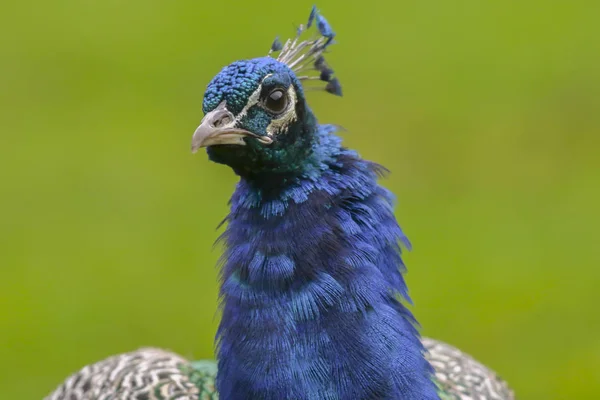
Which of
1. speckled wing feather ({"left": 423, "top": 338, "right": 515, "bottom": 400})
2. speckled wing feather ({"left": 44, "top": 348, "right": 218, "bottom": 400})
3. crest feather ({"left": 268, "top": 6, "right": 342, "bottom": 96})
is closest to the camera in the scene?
crest feather ({"left": 268, "top": 6, "right": 342, "bottom": 96})

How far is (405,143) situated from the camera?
5.83 metres

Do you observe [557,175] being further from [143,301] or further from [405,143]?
[143,301]

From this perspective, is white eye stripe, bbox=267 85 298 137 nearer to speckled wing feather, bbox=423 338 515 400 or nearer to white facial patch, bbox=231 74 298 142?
white facial patch, bbox=231 74 298 142

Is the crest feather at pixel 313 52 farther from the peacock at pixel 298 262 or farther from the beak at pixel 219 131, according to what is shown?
the beak at pixel 219 131

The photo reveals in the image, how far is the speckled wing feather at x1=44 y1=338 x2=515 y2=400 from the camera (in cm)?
255

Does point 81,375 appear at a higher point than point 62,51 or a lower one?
lower

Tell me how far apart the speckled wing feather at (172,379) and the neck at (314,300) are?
496 mm

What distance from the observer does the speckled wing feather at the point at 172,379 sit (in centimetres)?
255

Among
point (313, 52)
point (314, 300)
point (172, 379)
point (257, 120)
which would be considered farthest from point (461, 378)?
point (257, 120)

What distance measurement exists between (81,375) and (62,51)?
4.76 meters

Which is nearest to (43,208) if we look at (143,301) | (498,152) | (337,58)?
(143,301)

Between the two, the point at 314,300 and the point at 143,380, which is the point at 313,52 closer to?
the point at 314,300

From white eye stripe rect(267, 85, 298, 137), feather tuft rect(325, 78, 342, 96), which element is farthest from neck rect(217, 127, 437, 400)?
feather tuft rect(325, 78, 342, 96)

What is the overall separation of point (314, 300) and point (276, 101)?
461 mm
